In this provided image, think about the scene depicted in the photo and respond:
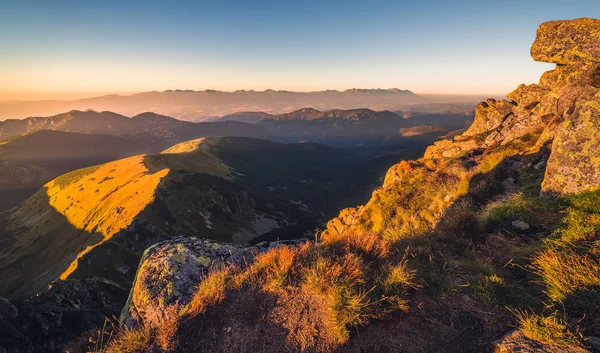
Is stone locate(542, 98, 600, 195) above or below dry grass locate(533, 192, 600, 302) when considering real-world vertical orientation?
above

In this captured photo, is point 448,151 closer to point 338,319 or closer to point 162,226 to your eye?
point 338,319

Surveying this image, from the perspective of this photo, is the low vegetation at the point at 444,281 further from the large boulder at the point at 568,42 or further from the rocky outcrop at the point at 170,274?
the large boulder at the point at 568,42

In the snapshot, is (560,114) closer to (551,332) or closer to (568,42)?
(568,42)

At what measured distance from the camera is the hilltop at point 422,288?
4.68m

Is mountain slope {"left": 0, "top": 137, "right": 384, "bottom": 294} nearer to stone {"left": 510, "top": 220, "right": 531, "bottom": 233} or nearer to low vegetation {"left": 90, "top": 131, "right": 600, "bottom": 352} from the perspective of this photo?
low vegetation {"left": 90, "top": 131, "right": 600, "bottom": 352}

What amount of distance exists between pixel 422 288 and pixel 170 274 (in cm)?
717

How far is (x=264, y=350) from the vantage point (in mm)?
4809

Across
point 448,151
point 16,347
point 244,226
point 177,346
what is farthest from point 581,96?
point 244,226

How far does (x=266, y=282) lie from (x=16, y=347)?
917 inches

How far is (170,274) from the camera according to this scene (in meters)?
7.79

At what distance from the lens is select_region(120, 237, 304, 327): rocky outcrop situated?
7066 mm

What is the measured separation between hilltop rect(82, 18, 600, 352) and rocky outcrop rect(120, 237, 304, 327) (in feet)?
0.16

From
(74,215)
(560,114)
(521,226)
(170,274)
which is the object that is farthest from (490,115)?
(74,215)

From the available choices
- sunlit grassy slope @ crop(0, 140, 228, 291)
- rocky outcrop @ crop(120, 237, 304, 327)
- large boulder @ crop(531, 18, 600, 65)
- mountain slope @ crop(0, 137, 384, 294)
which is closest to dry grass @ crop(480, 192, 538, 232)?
rocky outcrop @ crop(120, 237, 304, 327)
